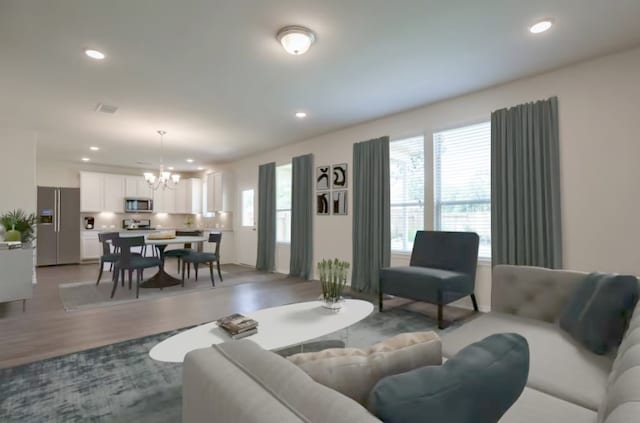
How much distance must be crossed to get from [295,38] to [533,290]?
102 inches

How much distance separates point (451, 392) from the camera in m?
0.70

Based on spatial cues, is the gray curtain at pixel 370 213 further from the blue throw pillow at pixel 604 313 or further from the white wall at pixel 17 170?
the white wall at pixel 17 170

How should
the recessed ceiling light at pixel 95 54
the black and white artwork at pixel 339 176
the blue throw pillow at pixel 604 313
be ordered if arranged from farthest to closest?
1. the black and white artwork at pixel 339 176
2. the recessed ceiling light at pixel 95 54
3. the blue throw pillow at pixel 604 313

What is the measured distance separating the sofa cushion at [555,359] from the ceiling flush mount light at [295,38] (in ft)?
7.84

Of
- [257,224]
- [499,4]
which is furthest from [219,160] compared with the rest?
[499,4]

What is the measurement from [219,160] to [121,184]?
272 centimetres

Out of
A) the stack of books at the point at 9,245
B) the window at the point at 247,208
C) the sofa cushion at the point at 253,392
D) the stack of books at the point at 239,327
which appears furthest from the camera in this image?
the window at the point at 247,208

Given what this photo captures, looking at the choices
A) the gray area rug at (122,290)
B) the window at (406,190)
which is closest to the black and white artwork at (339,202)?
the window at (406,190)

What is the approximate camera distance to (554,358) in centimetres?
159

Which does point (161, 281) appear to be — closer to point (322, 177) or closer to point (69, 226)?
point (322, 177)

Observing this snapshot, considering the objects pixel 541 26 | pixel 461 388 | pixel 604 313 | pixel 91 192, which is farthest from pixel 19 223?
pixel 541 26

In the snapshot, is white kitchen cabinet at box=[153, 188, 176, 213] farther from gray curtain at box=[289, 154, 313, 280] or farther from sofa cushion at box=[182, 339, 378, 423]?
sofa cushion at box=[182, 339, 378, 423]

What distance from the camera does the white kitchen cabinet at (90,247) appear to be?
7.77 metres

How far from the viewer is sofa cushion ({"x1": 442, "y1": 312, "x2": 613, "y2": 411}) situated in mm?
1325
